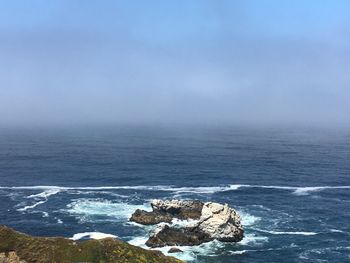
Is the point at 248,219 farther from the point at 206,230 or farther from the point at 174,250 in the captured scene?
the point at 174,250

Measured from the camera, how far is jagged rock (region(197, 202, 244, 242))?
90.1 metres

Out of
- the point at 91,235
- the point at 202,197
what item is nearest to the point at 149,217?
the point at 91,235

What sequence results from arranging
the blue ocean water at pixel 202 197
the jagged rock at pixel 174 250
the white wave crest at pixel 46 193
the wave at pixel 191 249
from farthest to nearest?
the white wave crest at pixel 46 193
the blue ocean water at pixel 202 197
the jagged rock at pixel 174 250
the wave at pixel 191 249

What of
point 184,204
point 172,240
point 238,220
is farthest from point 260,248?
point 184,204

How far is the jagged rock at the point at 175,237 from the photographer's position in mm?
85812

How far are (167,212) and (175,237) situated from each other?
672 inches

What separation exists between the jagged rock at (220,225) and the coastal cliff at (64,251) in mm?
41745

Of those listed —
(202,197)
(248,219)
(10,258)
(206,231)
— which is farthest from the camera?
(202,197)

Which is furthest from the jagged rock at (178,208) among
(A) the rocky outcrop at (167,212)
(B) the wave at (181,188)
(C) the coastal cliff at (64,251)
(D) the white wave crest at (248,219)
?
(C) the coastal cliff at (64,251)

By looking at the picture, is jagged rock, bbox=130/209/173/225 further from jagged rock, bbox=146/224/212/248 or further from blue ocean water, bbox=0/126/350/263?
jagged rock, bbox=146/224/212/248

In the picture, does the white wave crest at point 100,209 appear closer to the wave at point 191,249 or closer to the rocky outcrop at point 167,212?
the rocky outcrop at point 167,212

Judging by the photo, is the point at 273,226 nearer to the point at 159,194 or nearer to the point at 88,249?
the point at 159,194

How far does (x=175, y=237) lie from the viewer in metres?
88.0

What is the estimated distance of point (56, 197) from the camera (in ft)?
416
